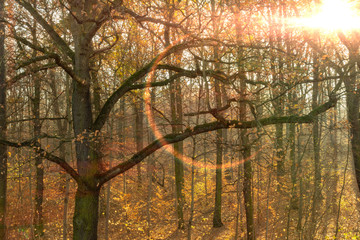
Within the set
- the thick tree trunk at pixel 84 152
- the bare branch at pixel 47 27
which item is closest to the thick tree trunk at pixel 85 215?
the thick tree trunk at pixel 84 152

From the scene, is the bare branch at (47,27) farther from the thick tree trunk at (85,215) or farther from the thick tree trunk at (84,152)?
the thick tree trunk at (85,215)

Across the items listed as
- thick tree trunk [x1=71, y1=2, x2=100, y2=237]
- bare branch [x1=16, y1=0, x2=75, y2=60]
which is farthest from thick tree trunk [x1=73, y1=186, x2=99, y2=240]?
bare branch [x1=16, y1=0, x2=75, y2=60]

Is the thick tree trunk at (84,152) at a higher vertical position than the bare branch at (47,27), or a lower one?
lower

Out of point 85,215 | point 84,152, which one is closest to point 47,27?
point 84,152

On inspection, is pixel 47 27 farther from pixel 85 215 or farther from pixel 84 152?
pixel 85 215

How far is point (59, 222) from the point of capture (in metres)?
14.1

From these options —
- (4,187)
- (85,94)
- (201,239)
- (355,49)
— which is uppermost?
(355,49)

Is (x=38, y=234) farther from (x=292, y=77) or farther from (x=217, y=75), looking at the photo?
(x=292, y=77)

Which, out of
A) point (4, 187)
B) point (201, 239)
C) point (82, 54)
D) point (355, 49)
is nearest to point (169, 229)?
point (201, 239)

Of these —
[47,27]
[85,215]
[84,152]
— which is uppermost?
[47,27]

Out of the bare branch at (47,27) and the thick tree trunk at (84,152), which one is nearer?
the bare branch at (47,27)

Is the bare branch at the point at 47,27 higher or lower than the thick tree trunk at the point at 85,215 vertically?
higher

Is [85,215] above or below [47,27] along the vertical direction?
below

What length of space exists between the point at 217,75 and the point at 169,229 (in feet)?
→ 29.7
